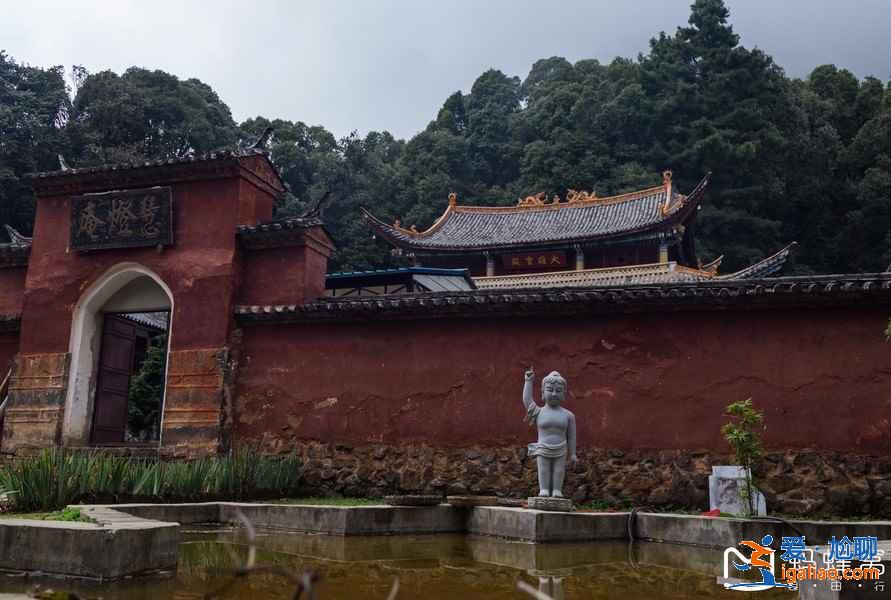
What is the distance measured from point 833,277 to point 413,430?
20.4 ft

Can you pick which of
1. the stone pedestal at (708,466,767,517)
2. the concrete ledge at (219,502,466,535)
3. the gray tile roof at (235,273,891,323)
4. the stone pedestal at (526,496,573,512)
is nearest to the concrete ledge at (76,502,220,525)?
the concrete ledge at (219,502,466,535)

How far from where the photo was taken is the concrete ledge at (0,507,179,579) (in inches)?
192

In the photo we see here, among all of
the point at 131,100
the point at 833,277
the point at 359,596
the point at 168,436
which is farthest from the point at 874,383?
the point at 131,100

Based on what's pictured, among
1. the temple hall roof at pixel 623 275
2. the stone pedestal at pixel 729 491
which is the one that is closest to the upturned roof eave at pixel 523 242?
the temple hall roof at pixel 623 275

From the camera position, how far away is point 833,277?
32.7 feet

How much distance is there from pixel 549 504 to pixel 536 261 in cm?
1948

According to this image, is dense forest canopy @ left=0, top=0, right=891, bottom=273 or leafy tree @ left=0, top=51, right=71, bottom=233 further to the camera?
dense forest canopy @ left=0, top=0, right=891, bottom=273

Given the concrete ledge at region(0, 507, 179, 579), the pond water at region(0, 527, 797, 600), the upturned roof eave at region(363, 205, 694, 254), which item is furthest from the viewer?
the upturned roof eave at region(363, 205, 694, 254)

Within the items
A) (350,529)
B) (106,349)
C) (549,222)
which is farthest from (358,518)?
(549,222)

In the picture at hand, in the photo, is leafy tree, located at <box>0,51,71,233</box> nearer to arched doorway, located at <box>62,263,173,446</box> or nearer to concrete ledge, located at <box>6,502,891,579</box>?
arched doorway, located at <box>62,263,173,446</box>

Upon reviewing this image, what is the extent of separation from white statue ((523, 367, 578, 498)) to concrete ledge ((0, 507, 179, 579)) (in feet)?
13.9

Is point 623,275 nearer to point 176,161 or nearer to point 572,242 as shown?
point 572,242

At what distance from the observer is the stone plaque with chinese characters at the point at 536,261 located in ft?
87.4

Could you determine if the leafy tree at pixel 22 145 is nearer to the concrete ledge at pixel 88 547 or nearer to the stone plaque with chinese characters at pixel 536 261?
the stone plaque with chinese characters at pixel 536 261
